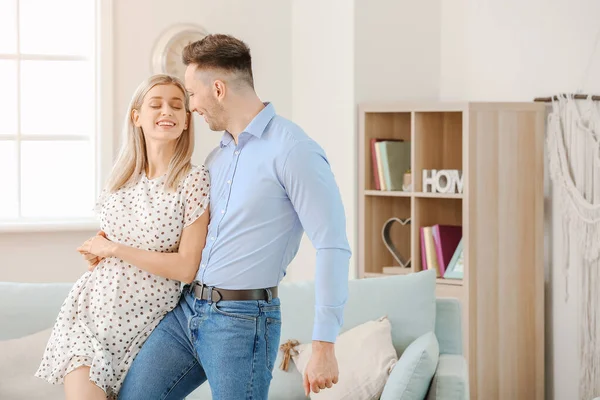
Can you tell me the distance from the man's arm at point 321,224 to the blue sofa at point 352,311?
97cm

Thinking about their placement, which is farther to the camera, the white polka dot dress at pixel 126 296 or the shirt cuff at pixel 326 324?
the white polka dot dress at pixel 126 296

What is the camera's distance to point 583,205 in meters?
3.85

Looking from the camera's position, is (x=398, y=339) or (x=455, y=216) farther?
(x=455, y=216)

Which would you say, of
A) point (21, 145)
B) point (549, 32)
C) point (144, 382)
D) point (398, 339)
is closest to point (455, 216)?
point (549, 32)

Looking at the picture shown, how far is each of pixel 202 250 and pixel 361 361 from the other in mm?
970

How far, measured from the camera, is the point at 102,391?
221 centimetres

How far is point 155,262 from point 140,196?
0.20m

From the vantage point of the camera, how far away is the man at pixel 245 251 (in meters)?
2.13

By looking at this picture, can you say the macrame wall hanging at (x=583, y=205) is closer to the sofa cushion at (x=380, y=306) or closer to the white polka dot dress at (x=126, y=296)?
the sofa cushion at (x=380, y=306)

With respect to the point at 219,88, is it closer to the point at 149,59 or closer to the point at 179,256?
the point at 179,256

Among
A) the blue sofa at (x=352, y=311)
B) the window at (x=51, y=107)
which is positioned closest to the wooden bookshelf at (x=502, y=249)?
the blue sofa at (x=352, y=311)

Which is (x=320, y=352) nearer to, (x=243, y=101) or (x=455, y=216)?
(x=243, y=101)

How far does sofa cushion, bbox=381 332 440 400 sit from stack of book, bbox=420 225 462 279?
4.57 feet

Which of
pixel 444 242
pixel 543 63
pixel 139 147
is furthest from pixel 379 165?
pixel 139 147
